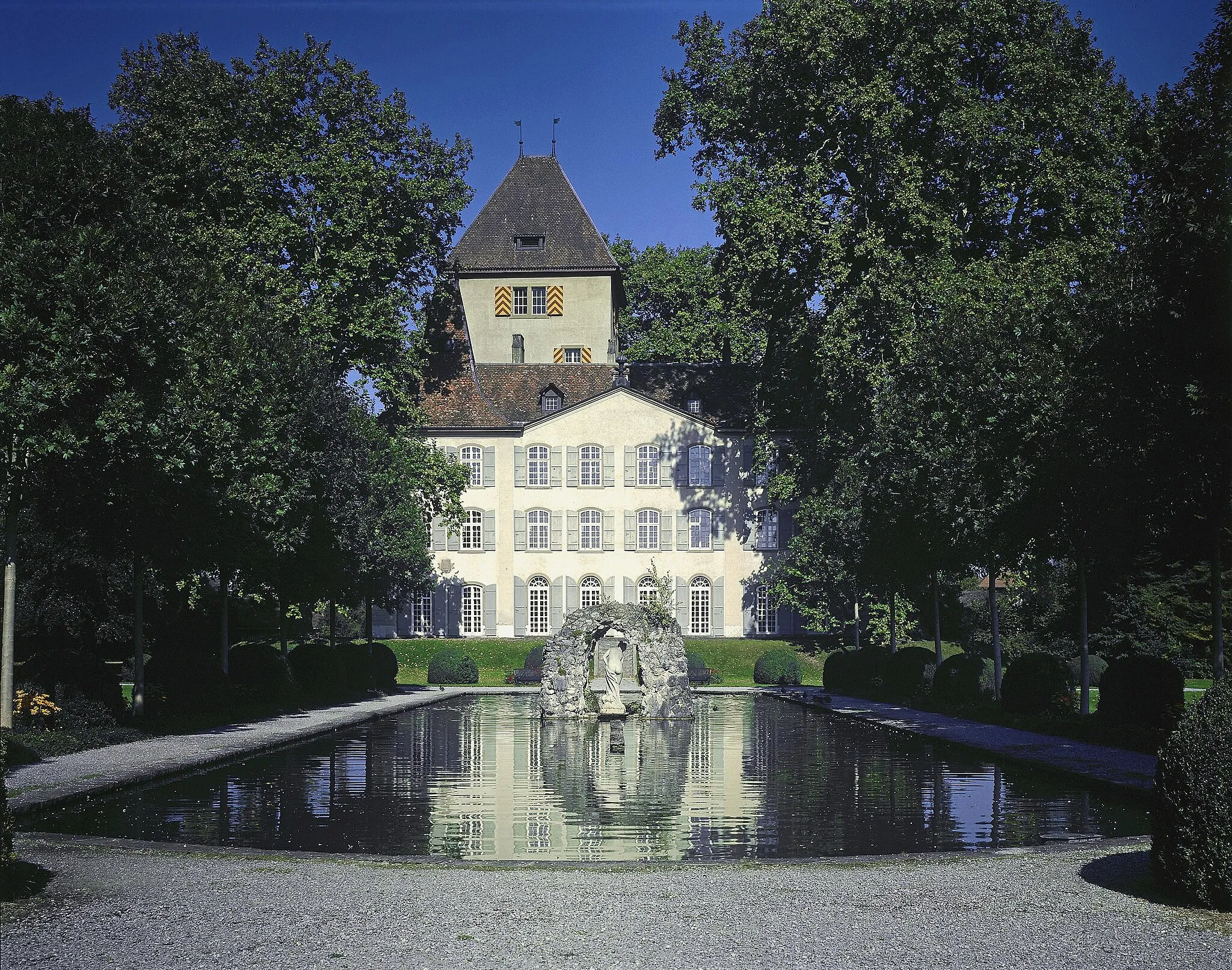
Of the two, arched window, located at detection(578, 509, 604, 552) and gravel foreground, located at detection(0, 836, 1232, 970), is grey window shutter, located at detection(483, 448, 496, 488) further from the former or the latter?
gravel foreground, located at detection(0, 836, 1232, 970)

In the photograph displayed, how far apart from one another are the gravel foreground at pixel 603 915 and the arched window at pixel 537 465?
51.2m

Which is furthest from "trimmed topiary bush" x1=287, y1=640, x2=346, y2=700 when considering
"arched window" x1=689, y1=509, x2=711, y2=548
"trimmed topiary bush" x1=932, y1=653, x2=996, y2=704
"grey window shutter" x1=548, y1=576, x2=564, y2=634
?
"arched window" x1=689, y1=509, x2=711, y2=548

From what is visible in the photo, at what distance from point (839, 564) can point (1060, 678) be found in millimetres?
22162

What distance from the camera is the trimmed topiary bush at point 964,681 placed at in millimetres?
29594

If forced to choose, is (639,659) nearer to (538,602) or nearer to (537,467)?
(538,602)

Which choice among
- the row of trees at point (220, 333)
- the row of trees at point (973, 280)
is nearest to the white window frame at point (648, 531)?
the row of trees at point (973, 280)

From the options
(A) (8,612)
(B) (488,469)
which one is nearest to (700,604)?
(B) (488,469)

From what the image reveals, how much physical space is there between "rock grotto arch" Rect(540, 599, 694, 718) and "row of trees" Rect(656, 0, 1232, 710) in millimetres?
5917

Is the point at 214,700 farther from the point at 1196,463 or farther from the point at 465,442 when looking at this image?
the point at 465,442

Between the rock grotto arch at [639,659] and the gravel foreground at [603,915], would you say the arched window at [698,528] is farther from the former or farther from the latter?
the gravel foreground at [603,915]

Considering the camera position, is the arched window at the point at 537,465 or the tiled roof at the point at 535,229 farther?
the tiled roof at the point at 535,229

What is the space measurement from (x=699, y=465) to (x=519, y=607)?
10.0 m

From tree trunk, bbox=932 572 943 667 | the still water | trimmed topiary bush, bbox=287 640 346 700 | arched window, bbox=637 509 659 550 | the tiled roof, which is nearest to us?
the still water

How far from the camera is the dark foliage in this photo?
25266 millimetres
